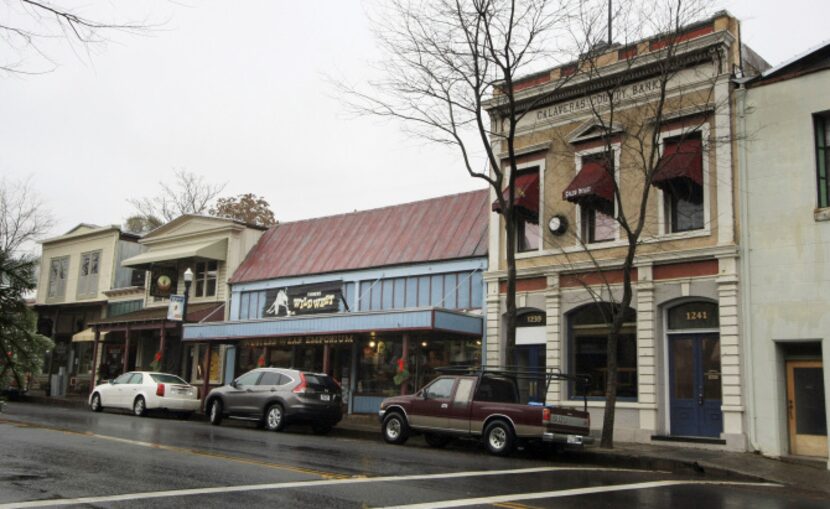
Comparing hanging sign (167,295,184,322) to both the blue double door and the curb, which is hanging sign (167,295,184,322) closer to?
the curb

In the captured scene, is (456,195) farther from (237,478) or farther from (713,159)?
(237,478)

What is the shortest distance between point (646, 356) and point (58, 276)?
109 ft

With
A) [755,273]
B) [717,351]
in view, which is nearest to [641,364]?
[717,351]

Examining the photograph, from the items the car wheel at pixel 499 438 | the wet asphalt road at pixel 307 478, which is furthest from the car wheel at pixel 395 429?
the car wheel at pixel 499 438

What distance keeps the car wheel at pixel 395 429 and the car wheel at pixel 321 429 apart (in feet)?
9.62

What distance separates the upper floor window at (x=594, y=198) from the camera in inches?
774

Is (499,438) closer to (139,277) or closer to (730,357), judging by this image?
(730,357)

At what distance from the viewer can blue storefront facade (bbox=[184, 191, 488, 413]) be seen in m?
23.3

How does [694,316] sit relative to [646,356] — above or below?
above

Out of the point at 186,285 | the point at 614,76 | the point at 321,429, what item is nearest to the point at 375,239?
the point at 186,285

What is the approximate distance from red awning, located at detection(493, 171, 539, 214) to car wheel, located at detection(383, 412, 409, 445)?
718 cm

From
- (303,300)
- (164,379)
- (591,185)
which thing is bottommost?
(164,379)

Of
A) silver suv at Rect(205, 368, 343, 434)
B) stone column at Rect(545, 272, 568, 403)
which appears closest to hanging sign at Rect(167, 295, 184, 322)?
silver suv at Rect(205, 368, 343, 434)

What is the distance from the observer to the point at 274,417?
1981 cm
